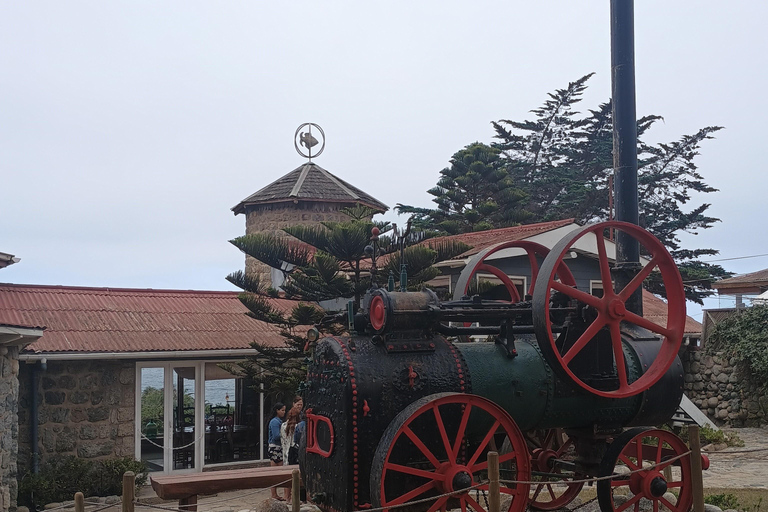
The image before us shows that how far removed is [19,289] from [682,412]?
1114cm

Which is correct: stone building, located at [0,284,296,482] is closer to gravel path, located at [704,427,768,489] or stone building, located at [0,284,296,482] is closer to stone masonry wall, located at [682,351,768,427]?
gravel path, located at [704,427,768,489]

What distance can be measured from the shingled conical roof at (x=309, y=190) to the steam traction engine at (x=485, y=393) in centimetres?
1097

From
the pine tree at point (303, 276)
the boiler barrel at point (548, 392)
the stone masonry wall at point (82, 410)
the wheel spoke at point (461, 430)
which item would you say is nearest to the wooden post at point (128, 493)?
the wheel spoke at point (461, 430)

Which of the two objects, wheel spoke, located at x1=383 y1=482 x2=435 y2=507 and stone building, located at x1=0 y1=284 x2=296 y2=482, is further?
stone building, located at x1=0 y1=284 x2=296 y2=482

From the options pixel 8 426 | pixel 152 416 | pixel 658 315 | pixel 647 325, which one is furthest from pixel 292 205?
pixel 647 325

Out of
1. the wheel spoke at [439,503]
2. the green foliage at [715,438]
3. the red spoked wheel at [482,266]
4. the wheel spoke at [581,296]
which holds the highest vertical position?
the red spoked wheel at [482,266]

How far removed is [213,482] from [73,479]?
3327 millimetres

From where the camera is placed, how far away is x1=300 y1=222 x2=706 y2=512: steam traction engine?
5777 millimetres

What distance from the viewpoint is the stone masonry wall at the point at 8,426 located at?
29.1 feet

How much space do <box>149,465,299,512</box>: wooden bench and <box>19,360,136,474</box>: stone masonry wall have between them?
3039 millimetres

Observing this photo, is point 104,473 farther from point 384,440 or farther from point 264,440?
point 384,440

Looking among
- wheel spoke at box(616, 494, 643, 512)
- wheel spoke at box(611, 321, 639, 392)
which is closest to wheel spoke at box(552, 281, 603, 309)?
wheel spoke at box(611, 321, 639, 392)

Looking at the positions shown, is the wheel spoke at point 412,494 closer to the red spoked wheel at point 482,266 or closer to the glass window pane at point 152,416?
the red spoked wheel at point 482,266

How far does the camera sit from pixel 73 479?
10195mm
